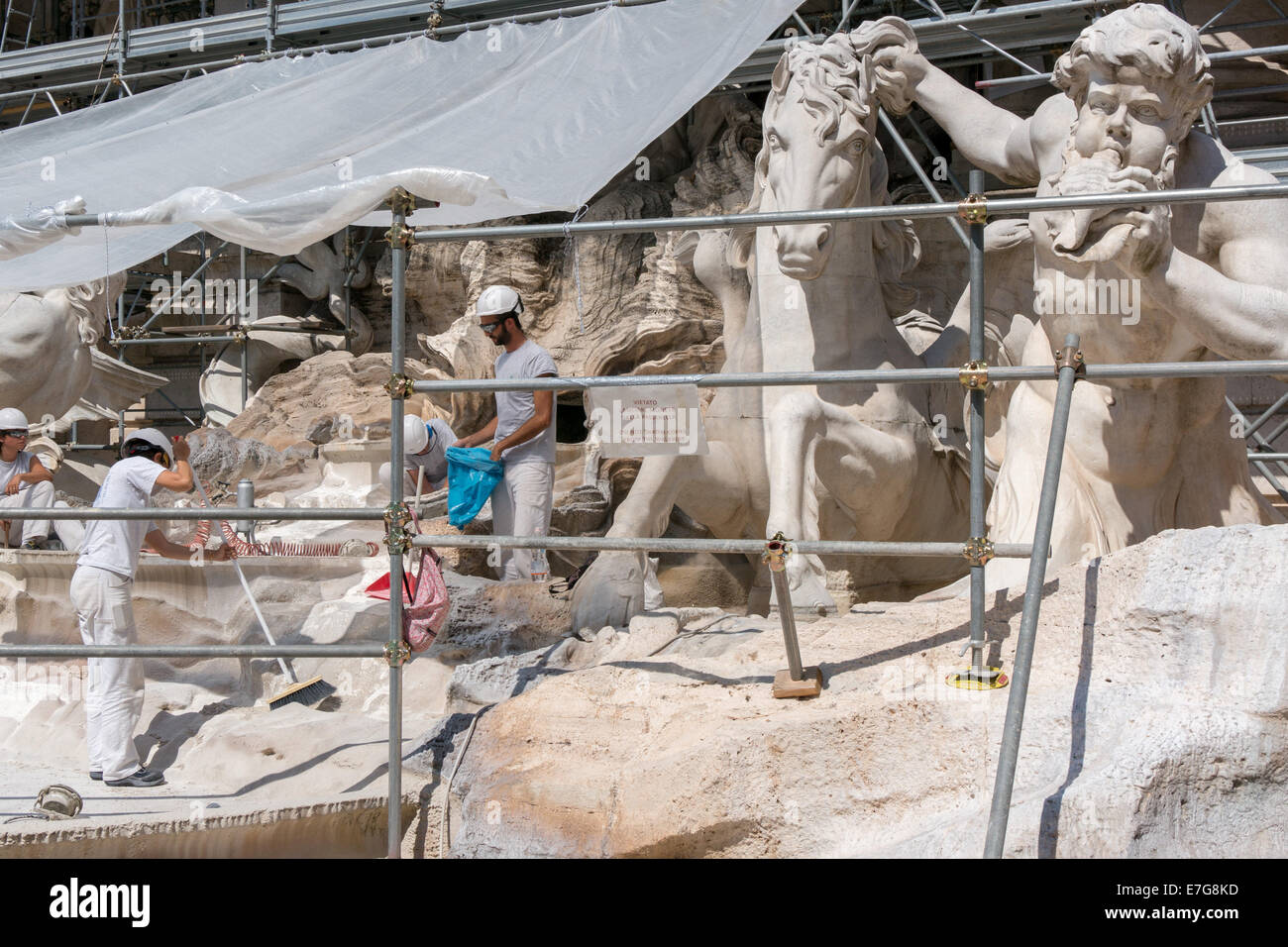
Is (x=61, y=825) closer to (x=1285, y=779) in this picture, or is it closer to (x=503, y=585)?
(x=503, y=585)

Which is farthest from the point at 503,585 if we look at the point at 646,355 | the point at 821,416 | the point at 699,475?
the point at 646,355

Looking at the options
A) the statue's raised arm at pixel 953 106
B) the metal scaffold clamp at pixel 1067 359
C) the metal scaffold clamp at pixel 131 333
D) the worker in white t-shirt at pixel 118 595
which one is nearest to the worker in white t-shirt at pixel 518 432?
the worker in white t-shirt at pixel 118 595

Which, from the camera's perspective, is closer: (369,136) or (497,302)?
(497,302)

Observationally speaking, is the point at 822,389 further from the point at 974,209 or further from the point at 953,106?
the point at 974,209

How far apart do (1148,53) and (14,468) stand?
5813mm

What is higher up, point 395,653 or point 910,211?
point 910,211

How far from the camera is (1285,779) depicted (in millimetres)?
2678

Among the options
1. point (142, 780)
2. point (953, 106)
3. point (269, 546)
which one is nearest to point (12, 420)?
point (269, 546)

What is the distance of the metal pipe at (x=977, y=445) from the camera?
3172mm

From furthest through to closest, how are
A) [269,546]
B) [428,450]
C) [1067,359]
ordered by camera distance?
[269,546], [428,450], [1067,359]

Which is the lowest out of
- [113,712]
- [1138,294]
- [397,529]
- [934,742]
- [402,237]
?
[113,712]

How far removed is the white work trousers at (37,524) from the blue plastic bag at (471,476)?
9.79 ft

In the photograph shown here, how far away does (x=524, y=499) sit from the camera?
502cm
